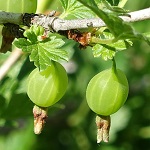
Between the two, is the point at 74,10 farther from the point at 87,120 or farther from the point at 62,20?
the point at 87,120

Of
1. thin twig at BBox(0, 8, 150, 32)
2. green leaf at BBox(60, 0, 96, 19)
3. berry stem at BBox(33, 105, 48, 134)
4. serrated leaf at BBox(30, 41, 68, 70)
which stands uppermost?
thin twig at BBox(0, 8, 150, 32)

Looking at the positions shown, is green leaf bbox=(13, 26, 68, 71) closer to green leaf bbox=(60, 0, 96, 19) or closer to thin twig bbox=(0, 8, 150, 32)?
thin twig bbox=(0, 8, 150, 32)

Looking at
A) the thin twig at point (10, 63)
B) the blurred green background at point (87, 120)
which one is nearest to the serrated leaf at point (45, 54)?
the thin twig at point (10, 63)

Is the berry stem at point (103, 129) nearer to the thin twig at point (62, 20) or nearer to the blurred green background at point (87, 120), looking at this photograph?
the thin twig at point (62, 20)

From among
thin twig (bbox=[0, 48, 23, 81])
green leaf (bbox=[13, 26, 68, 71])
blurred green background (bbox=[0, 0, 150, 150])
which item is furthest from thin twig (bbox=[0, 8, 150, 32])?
blurred green background (bbox=[0, 0, 150, 150])

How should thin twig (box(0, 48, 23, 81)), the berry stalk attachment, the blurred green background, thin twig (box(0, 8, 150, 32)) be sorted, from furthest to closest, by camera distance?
the blurred green background < thin twig (box(0, 48, 23, 81)) < the berry stalk attachment < thin twig (box(0, 8, 150, 32))

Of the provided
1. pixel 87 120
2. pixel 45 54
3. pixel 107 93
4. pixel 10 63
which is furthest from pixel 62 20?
pixel 87 120
